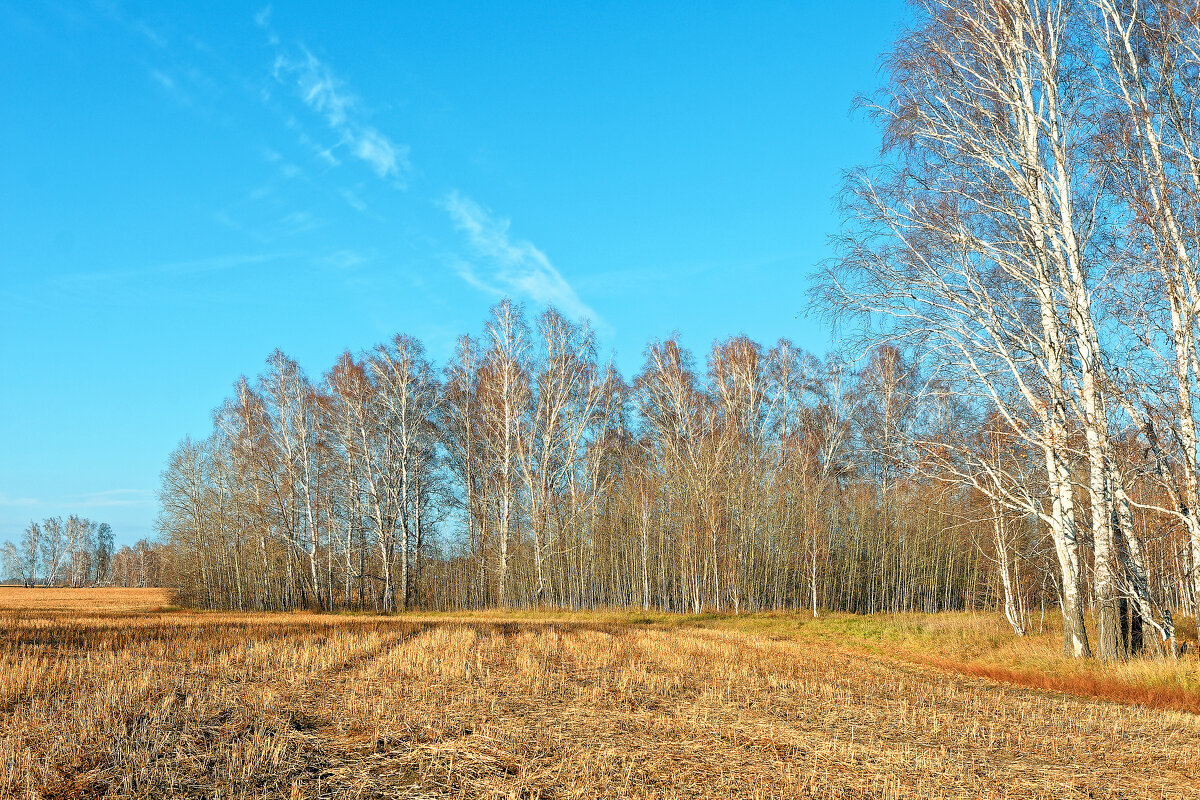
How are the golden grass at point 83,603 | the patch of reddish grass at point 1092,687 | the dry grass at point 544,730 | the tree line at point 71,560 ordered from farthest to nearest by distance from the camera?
1. the tree line at point 71,560
2. the golden grass at point 83,603
3. the patch of reddish grass at point 1092,687
4. the dry grass at point 544,730

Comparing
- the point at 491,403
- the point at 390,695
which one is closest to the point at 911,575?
the point at 491,403

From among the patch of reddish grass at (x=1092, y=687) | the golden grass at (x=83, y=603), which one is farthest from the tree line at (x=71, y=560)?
the patch of reddish grass at (x=1092, y=687)

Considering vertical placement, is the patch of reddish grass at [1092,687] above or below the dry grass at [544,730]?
below

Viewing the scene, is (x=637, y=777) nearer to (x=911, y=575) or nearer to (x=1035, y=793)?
(x=1035, y=793)

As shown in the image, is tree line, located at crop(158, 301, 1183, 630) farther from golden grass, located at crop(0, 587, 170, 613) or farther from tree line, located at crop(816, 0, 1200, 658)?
tree line, located at crop(816, 0, 1200, 658)

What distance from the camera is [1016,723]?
770 centimetres

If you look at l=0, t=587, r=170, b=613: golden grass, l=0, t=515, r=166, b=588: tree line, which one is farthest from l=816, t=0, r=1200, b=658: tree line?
l=0, t=515, r=166, b=588: tree line

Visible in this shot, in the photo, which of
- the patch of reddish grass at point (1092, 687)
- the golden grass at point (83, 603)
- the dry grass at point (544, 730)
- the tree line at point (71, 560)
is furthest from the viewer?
the tree line at point (71, 560)

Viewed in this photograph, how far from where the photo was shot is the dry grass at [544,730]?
205 inches

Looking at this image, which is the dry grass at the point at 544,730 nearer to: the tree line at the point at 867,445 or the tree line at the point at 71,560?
the tree line at the point at 867,445

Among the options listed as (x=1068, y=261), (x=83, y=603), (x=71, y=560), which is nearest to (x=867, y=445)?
(x=1068, y=261)

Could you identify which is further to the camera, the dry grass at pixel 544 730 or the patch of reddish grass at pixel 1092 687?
the patch of reddish grass at pixel 1092 687

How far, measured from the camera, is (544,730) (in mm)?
6762

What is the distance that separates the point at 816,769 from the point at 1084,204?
10733 millimetres
